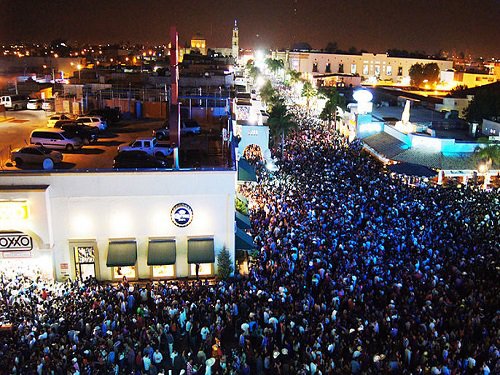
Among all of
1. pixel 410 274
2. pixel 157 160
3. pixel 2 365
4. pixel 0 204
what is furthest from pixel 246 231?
pixel 2 365

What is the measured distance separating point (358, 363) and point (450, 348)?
2.19m

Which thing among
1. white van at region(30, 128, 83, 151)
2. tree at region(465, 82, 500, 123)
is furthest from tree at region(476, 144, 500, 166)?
white van at region(30, 128, 83, 151)

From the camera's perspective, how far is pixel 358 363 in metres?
11.5

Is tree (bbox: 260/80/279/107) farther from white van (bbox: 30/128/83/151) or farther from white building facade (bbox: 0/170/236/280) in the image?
white building facade (bbox: 0/170/236/280)

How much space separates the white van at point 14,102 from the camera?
29219 millimetres

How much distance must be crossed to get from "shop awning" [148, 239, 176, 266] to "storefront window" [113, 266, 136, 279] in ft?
3.45

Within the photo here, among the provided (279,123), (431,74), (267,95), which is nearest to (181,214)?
(279,123)

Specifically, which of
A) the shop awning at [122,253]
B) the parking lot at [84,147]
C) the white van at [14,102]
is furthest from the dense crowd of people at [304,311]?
the white van at [14,102]

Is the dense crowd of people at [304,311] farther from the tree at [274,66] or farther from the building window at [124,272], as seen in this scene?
the tree at [274,66]

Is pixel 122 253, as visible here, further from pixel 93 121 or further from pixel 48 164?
pixel 93 121

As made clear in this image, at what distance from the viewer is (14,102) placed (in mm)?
30078

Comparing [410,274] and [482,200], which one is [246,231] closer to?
[410,274]

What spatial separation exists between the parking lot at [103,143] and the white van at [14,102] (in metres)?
1.95

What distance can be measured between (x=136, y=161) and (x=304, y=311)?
7.62 meters
